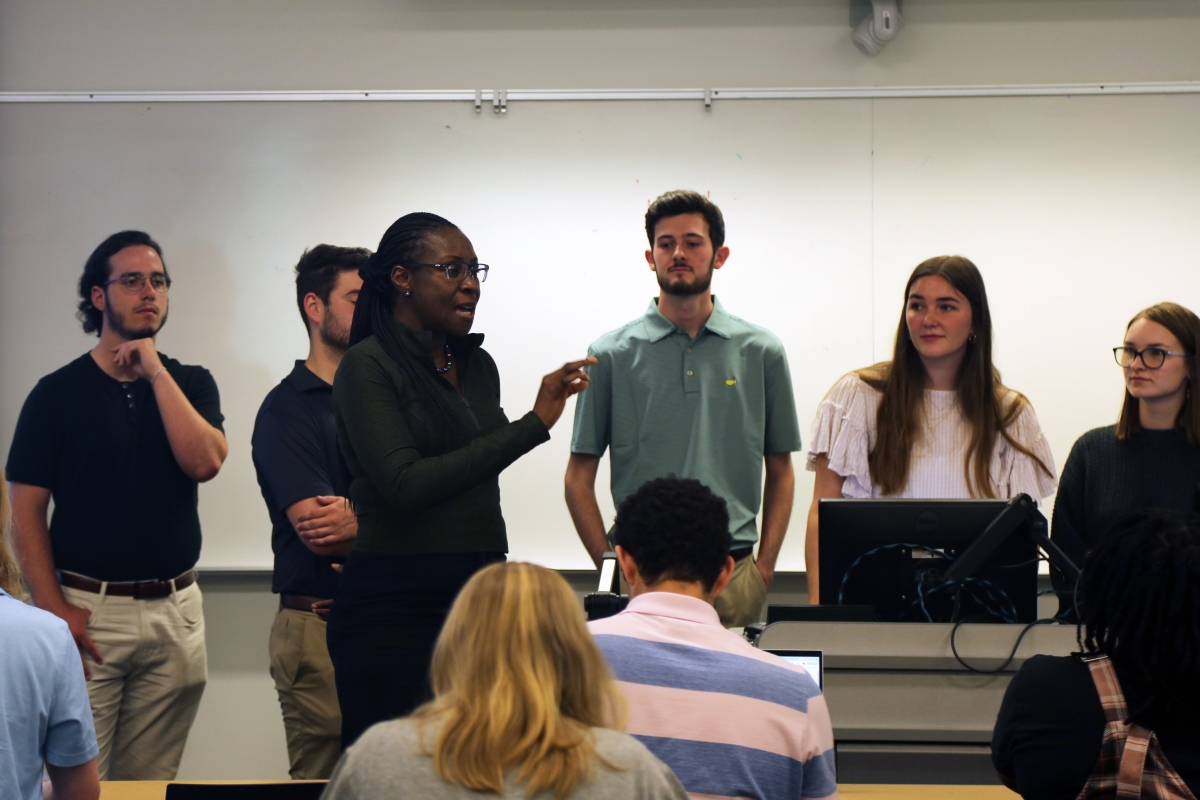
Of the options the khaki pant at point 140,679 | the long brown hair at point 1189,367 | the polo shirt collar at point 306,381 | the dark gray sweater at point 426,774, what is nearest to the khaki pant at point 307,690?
the khaki pant at point 140,679

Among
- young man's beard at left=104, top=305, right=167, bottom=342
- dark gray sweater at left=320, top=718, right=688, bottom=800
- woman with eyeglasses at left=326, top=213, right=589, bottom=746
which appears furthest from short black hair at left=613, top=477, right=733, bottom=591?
young man's beard at left=104, top=305, right=167, bottom=342

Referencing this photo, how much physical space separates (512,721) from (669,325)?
2.16m

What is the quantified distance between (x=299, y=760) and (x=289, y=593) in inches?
17.2

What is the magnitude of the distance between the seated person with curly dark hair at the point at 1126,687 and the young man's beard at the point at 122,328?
287cm

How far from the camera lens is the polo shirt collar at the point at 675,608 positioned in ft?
4.86

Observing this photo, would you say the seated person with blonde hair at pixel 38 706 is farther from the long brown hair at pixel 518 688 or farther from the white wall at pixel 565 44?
the white wall at pixel 565 44

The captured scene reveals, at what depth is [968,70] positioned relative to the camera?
3.82 metres

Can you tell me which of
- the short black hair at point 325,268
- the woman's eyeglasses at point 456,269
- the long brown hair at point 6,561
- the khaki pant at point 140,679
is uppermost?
the short black hair at point 325,268

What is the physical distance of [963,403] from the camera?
2.78 m

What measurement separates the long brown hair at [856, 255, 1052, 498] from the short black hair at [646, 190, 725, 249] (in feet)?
1.89

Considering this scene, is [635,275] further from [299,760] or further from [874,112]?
[299,760]

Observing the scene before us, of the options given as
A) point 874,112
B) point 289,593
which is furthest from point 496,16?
point 289,593

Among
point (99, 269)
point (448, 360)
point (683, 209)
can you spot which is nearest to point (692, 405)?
point (683, 209)

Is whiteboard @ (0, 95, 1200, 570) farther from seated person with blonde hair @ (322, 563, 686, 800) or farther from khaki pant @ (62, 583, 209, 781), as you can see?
seated person with blonde hair @ (322, 563, 686, 800)
